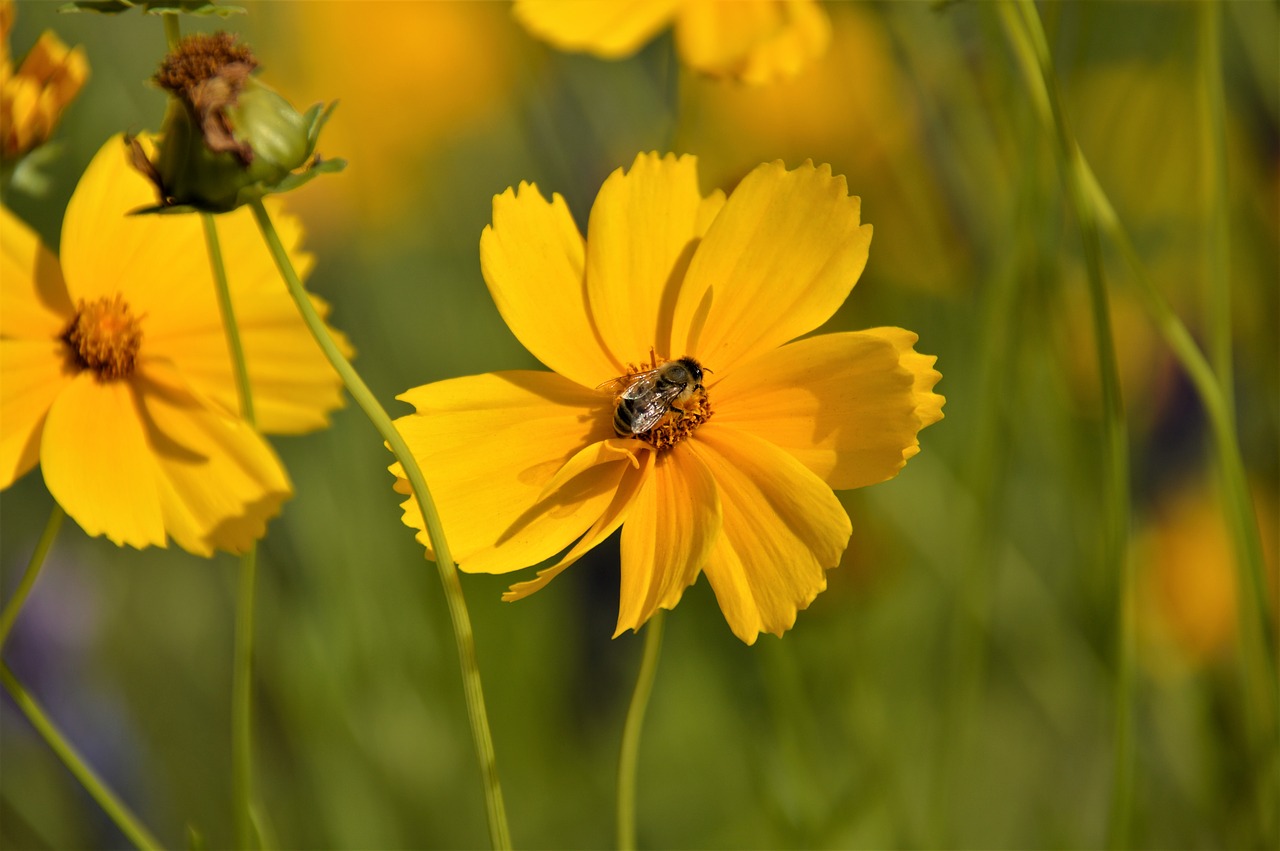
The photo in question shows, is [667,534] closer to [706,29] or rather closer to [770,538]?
[770,538]

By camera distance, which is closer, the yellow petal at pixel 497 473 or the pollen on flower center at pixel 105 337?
the yellow petal at pixel 497 473

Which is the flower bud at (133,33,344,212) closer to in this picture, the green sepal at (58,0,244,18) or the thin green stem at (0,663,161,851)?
the green sepal at (58,0,244,18)

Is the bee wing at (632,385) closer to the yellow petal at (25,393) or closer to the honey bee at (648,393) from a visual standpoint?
the honey bee at (648,393)

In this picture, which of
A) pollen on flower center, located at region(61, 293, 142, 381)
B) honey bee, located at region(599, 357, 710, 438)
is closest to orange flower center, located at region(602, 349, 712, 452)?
honey bee, located at region(599, 357, 710, 438)

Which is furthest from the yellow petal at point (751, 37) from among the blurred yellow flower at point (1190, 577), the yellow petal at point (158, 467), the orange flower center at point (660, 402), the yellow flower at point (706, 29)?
the blurred yellow flower at point (1190, 577)

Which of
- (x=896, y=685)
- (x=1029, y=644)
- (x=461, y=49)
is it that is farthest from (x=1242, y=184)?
(x=461, y=49)

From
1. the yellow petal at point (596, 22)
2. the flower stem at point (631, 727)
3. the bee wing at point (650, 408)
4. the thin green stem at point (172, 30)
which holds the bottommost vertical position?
the flower stem at point (631, 727)

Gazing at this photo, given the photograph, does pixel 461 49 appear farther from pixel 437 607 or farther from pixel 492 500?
pixel 492 500
